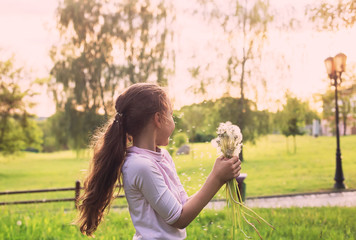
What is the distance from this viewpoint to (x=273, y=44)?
18500 millimetres

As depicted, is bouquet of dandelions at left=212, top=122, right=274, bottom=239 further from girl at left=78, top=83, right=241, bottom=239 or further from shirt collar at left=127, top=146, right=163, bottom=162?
shirt collar at left=127, top=146, right=163, bottom=162

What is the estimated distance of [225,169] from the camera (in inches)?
73.9

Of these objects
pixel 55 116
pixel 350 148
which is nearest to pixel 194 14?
pixel 55 116

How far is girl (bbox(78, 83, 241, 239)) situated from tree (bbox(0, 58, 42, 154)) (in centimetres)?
2956

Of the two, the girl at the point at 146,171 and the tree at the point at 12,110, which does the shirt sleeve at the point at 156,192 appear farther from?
the tree at the point at 12,110

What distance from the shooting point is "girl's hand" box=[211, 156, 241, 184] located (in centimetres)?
187

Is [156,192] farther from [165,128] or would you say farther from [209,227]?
[209,227]

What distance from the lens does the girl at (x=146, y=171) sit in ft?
5.97

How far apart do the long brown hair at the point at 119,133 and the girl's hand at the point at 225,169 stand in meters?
0.40

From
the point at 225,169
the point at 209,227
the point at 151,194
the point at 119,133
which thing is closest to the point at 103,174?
the point at 119,133

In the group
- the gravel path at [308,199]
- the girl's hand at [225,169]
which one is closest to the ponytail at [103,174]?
the girl's hand at [225,169]

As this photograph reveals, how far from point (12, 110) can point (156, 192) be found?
30638mm

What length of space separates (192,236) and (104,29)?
1469cm

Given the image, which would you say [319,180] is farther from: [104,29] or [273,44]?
[104,29]
